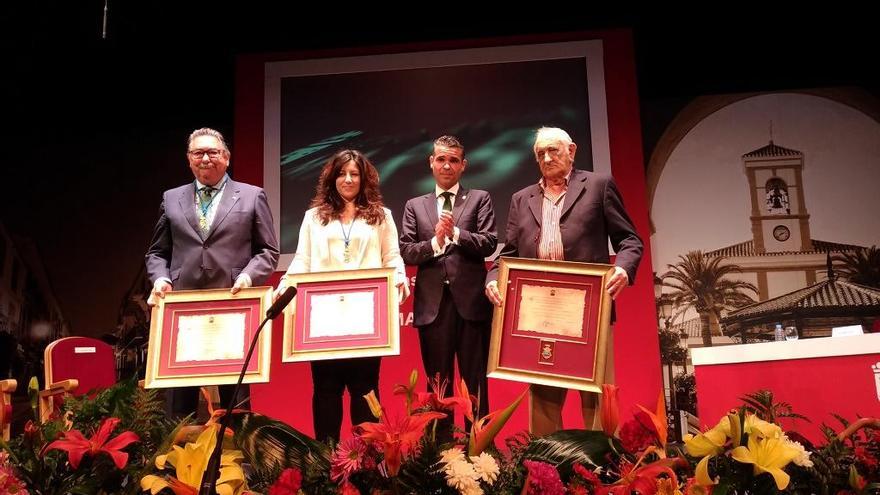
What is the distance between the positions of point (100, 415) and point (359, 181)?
1.75 meters

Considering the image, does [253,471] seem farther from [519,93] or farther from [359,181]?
[519,93]

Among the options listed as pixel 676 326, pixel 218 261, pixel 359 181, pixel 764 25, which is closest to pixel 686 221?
pixel 676 326

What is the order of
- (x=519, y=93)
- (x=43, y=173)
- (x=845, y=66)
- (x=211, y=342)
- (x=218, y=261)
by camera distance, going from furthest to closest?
(x=43, y=173), (x=845, y=66), (x=519, y=93), (x=218, y=261), (x=211, y=342)

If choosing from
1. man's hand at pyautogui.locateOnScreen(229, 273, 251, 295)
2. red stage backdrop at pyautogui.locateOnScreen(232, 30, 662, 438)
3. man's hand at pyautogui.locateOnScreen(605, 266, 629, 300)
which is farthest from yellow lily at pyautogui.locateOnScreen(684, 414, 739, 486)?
red stage backdrop at pyautogui.locateOnScreen(232, 30, 662, 438)

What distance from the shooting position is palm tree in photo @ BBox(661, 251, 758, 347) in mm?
5605

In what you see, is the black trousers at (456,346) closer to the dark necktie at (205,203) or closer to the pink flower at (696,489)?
the dark necktie at (205,203)

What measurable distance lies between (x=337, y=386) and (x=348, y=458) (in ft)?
5.26

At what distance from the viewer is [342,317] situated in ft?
9.31

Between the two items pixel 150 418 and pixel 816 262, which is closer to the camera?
pixel 150 418

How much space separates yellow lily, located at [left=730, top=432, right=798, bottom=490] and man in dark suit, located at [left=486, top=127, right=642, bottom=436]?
145cm

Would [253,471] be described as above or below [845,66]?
below

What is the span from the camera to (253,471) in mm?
1573

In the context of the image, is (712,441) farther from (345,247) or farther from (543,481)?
(345,247)

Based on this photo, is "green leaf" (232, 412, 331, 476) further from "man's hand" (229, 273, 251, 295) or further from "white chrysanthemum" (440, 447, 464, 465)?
"man's hand" (229, 273, 251, 295)
